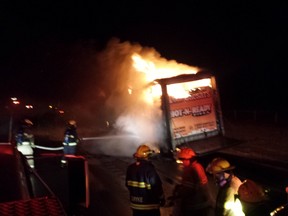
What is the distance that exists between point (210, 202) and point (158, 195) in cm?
82

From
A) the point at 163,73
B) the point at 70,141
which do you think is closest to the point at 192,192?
the point at 70,141

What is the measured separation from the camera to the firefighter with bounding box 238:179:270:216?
4.03 metres

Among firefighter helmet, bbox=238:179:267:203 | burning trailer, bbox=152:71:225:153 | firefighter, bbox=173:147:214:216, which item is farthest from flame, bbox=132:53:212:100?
firefighter helmet, bbox=238:179:267:203

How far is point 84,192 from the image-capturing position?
458 cm

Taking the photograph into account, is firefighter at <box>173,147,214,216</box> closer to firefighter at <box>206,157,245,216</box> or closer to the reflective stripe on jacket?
the reflective stripe on jacket

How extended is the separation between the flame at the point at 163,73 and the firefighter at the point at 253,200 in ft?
22.8

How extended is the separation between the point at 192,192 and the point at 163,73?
8.02m

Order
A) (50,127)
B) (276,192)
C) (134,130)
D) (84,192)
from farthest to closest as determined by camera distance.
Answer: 1. (50,127)
2. (134,130)
3. (276,192)
4. (84,192)

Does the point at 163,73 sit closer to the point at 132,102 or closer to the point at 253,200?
the point at 132,102

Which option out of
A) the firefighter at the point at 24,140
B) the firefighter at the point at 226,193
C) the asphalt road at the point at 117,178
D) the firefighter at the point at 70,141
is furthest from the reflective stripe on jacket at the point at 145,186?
the firefighter at the point at 24,140

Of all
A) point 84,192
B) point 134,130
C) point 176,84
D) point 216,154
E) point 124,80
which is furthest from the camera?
point 124,80

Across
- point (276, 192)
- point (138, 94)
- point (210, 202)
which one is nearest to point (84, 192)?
point (210, 202)

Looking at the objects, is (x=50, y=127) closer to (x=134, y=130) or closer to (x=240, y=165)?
(x=134, y=130)

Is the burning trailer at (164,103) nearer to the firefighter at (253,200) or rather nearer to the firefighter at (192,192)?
the firefighter at (192,192)
